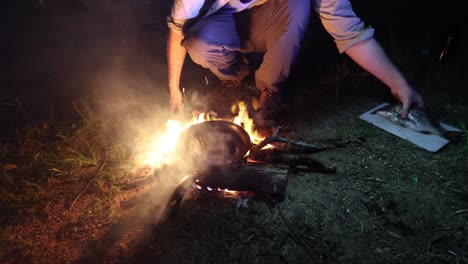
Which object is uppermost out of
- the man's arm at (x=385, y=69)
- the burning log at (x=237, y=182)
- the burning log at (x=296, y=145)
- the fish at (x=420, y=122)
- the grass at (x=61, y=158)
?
the man's arm at (x=385, y=69)

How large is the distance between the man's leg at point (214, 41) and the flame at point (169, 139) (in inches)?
29.6

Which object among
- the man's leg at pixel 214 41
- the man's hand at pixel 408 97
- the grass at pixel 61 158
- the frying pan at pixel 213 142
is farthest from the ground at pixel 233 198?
the man's leg at pixel 214 41

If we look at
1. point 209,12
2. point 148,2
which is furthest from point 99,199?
point 148,2

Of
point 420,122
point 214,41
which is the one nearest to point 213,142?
point 214,41

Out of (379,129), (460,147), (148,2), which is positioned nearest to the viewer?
(460,147)

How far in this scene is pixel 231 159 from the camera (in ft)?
8.73

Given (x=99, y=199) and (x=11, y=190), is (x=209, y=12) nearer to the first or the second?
(x=99, y=199)

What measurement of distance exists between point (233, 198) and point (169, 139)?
125 centimetres

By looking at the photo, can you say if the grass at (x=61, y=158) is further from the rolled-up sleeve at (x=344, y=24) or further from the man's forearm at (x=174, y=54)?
the rolled-up sleeve at (x=344, y=24)

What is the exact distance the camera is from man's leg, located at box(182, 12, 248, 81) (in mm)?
3398

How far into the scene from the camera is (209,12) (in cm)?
329

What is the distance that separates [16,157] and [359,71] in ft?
16.3

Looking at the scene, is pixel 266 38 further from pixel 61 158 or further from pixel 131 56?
pixel 131 56

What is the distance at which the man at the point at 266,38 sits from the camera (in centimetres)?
270
